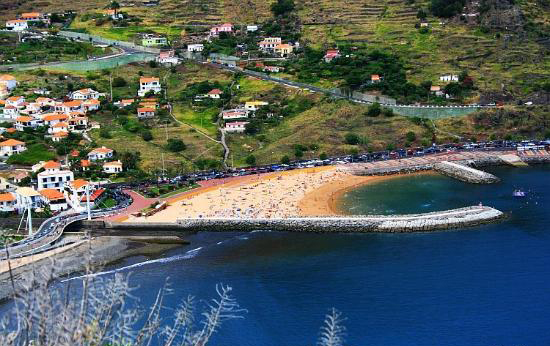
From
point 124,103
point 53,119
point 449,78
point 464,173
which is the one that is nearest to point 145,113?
point 124,103

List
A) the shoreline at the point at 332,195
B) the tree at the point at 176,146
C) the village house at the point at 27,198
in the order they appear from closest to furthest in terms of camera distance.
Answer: the village house at the point at 27,198 → the shoreline at the point at 332,195 → the tree at the point at 176,146

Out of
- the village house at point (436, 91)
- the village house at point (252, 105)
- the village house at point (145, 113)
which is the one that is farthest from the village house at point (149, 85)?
the village house at point (436, 91)

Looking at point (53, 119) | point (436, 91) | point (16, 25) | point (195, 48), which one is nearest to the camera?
point (53, 119)

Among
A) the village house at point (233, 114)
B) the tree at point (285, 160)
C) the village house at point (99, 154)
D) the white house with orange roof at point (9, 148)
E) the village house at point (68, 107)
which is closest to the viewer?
the village house at point (99, 154)

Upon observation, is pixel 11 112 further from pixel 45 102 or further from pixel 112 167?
pixel 112 167

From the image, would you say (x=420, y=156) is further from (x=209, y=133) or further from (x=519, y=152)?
(x=209, y=133)

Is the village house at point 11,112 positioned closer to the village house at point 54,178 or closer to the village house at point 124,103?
the village house at point 124,103

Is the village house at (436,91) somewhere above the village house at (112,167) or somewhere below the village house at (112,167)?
above

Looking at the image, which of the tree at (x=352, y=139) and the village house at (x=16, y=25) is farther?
the village house at (x=16, y=25)

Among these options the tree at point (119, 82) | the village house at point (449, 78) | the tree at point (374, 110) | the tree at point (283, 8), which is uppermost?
the tree at point (283, 8)
